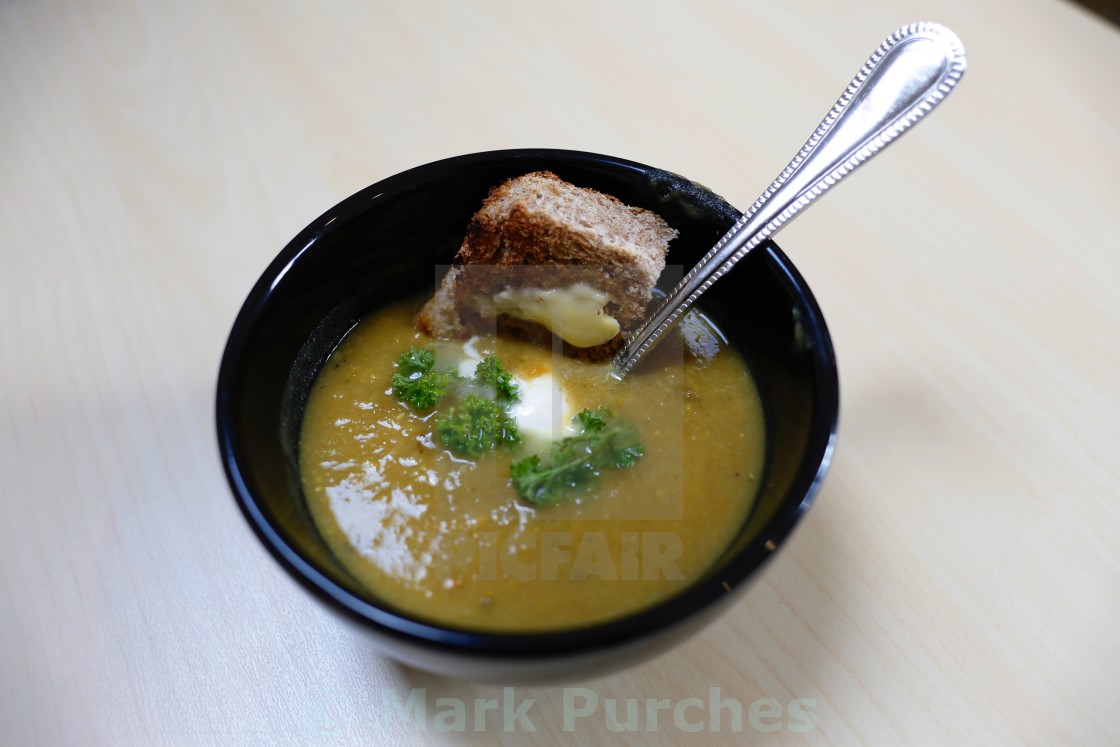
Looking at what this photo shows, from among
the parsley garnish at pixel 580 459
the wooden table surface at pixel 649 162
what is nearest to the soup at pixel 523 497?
the parsley garnish at pixel 580 459

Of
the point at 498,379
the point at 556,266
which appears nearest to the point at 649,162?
the point at 556,266

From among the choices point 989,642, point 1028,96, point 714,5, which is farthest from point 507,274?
point 1028,96

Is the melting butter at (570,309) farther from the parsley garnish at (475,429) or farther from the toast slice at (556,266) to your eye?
the parsley garnish at (475,429)

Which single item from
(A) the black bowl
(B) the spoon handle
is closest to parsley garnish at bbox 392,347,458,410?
(A) the black bowl

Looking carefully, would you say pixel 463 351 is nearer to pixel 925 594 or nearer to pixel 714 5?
pixel 925 594

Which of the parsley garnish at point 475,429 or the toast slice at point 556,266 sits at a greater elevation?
the toast slice at point 556,266

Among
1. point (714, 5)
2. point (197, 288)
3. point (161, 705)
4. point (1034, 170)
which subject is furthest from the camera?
point (714, 5)
